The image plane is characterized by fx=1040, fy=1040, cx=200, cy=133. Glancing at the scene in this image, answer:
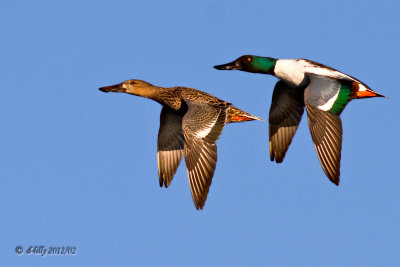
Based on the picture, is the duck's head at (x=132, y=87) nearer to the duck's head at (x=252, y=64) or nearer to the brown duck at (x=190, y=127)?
the brown duck at (x=190, y=127)

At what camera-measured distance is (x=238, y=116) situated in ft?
60.9

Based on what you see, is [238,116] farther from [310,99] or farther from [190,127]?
[310,99]

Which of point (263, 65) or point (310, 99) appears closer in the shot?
point (310, 99)

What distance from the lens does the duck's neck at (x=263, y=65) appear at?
18750mm

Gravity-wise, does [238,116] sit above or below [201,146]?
above

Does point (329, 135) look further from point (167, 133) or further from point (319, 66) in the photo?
point (167, 133)

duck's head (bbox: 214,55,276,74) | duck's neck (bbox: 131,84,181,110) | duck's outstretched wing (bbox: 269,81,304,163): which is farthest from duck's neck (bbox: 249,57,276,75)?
duck's neck (bbox: 131,84,181,110)

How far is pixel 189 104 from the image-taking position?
17906mm

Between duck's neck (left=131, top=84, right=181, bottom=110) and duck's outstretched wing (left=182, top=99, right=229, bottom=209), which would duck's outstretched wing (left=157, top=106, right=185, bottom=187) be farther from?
duck's outstretched wing (left=182, top=99, right=229, bottom=209)

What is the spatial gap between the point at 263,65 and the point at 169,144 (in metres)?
2.27

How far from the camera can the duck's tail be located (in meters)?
18.5

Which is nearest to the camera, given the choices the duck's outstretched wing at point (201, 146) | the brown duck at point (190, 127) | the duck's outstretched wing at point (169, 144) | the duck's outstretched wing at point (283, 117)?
the duck's outstretched wing at point (201, 146)

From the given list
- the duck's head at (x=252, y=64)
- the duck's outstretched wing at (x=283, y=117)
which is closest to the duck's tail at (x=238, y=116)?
the duck's outstretched wing at (x=283, y=117)

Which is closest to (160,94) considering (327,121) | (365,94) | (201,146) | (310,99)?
(201,146)
